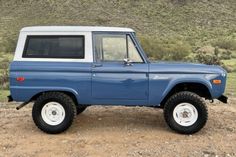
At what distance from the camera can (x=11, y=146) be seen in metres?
7.89

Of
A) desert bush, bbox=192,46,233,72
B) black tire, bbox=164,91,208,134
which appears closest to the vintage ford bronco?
black tire, bbox=164,91,208,134

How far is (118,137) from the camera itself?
27.1 ft

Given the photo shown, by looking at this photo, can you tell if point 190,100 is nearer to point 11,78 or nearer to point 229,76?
point 11,78

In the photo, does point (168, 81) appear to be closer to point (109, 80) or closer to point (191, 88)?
point (191, 88)

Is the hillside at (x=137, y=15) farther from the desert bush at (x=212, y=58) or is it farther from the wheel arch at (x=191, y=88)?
the wheel arch at (x=191, y=88)

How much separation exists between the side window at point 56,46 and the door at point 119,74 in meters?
0.35

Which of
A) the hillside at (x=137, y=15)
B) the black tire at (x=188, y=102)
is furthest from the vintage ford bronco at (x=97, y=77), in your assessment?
the hillside at (x=137, y=15)

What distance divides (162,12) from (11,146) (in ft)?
140

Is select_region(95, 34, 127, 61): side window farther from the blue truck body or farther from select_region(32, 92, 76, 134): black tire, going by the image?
select_region(32, 92, 76, 134): black tire

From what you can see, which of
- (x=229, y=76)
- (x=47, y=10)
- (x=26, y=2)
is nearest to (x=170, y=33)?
(x=47, y=10)

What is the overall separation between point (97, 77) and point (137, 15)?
1607 inches

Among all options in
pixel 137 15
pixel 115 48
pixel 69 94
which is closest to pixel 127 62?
pixel 115 48

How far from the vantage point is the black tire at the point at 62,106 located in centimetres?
844

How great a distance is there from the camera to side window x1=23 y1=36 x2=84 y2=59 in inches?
334
